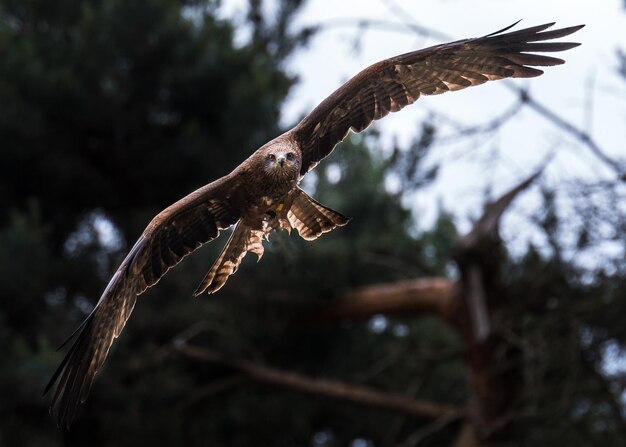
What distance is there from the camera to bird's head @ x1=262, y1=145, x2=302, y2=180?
5055 mm

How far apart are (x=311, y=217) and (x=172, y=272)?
5.25 meters

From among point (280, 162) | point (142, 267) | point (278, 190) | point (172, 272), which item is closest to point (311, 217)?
point (278, 190)

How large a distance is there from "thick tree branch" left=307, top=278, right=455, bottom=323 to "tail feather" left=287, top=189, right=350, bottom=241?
4493 mm

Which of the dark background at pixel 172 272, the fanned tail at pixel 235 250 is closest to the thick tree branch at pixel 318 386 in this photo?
the dark background at pixel 172 272

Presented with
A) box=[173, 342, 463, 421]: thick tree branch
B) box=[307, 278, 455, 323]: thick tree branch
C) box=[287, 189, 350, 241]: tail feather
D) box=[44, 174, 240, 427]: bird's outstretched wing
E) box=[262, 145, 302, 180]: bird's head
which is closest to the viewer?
box=[44, 174, 240, 427]: bird's outstretched wing

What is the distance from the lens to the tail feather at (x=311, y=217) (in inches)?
215

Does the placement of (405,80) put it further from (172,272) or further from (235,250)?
(172,272)

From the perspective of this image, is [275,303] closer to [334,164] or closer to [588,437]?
[334,164]

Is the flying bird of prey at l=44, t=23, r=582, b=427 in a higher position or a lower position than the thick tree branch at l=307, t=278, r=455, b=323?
lower

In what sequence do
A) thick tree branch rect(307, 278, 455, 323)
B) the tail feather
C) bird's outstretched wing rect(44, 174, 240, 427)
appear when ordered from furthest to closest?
thick tree branch rect(307, 278, 455, 323)
the tail feather
bird's outstretched wing rect(44, 174, 240, 427)

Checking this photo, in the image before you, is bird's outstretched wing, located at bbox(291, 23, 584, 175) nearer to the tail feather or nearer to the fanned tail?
the tail feather

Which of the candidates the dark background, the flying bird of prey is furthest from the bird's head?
the dark background

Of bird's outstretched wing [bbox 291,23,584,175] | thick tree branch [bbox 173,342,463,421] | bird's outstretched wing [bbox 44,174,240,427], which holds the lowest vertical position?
bird's outstretched wing [bbox 44,174,240,427]

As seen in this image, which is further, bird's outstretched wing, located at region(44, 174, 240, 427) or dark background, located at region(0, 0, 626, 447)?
dark background, located at region(0, 0, 626, 447)
